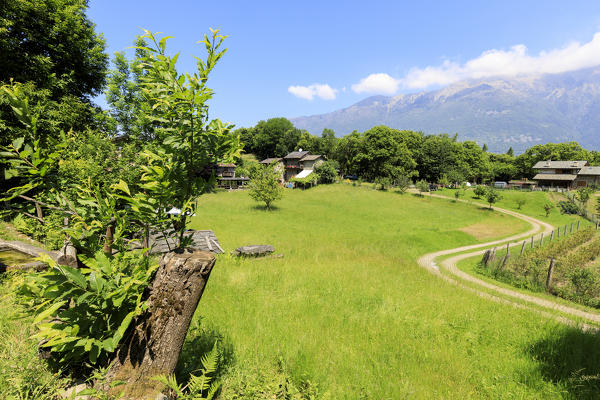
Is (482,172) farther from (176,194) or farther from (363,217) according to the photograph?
(176,194)

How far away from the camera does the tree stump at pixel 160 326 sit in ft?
8.81

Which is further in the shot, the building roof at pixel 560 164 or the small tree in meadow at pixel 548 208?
the building roof at pixel 560 164

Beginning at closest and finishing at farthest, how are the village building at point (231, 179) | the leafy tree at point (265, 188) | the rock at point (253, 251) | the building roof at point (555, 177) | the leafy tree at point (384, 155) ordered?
the rock at point (253, 251) < the leafy tree at point (265, 188) < the leafy tree at point (384, 155) < the building roof at point (555, 177) < the village building at point (231, 179)

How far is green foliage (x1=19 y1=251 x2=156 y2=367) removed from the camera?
210 centimetres

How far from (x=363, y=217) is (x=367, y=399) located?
35218 millimetres

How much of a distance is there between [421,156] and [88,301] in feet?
281

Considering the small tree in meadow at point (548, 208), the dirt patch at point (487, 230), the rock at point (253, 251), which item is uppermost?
the rock at point (253, 251)

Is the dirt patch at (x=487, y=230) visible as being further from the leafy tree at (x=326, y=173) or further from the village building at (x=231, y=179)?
the village building at (x=231, y=179)

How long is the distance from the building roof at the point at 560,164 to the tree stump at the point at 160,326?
106485 millimetres

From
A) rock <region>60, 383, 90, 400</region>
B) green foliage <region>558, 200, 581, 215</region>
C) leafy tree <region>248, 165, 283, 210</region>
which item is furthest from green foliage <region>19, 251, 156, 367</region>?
green foliage <region>558, 200, 581, 215</region>

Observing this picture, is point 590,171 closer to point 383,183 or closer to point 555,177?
point 555,177

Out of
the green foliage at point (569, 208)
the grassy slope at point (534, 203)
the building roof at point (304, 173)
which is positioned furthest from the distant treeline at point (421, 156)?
the green foliage at point (569, 208)

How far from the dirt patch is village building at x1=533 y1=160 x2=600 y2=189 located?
56436 millimetres

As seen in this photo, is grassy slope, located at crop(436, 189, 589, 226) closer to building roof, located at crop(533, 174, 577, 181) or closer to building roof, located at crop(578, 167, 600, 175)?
building roof, located at crop(533, 174, 577, 181)
